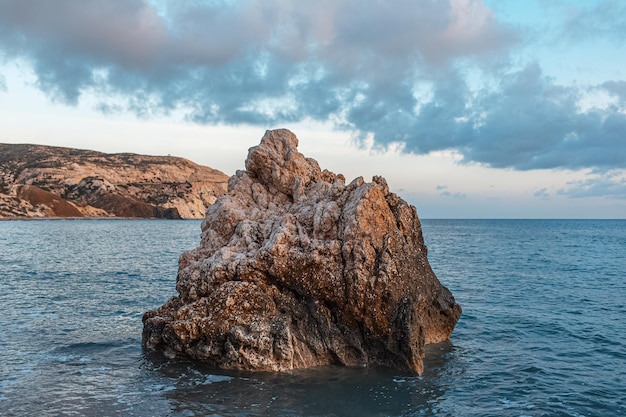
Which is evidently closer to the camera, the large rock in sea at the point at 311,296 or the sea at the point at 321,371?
the sea at the point at 321,371

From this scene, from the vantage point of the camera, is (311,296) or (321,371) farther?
(311,296)

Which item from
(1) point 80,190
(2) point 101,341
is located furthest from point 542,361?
(1) point 80,190

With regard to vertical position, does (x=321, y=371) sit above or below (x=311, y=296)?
below

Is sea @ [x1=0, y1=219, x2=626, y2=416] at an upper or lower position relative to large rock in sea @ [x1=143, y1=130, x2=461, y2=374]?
lower

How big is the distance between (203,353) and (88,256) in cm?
3705

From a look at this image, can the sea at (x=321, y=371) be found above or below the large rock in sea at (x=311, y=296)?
below

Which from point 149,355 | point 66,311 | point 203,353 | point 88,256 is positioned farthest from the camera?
point 88,256

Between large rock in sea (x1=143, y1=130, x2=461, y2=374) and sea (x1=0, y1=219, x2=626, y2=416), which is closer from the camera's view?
sea (x1=0, y1=219, x2=626, y2=416)

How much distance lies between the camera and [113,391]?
44.4 ft

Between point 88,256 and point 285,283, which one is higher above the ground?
point 285,283

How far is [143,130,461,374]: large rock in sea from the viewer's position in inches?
610

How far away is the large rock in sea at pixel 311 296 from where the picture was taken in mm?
15484

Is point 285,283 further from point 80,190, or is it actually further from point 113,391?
point 80,190

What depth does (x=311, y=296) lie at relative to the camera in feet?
53.3
